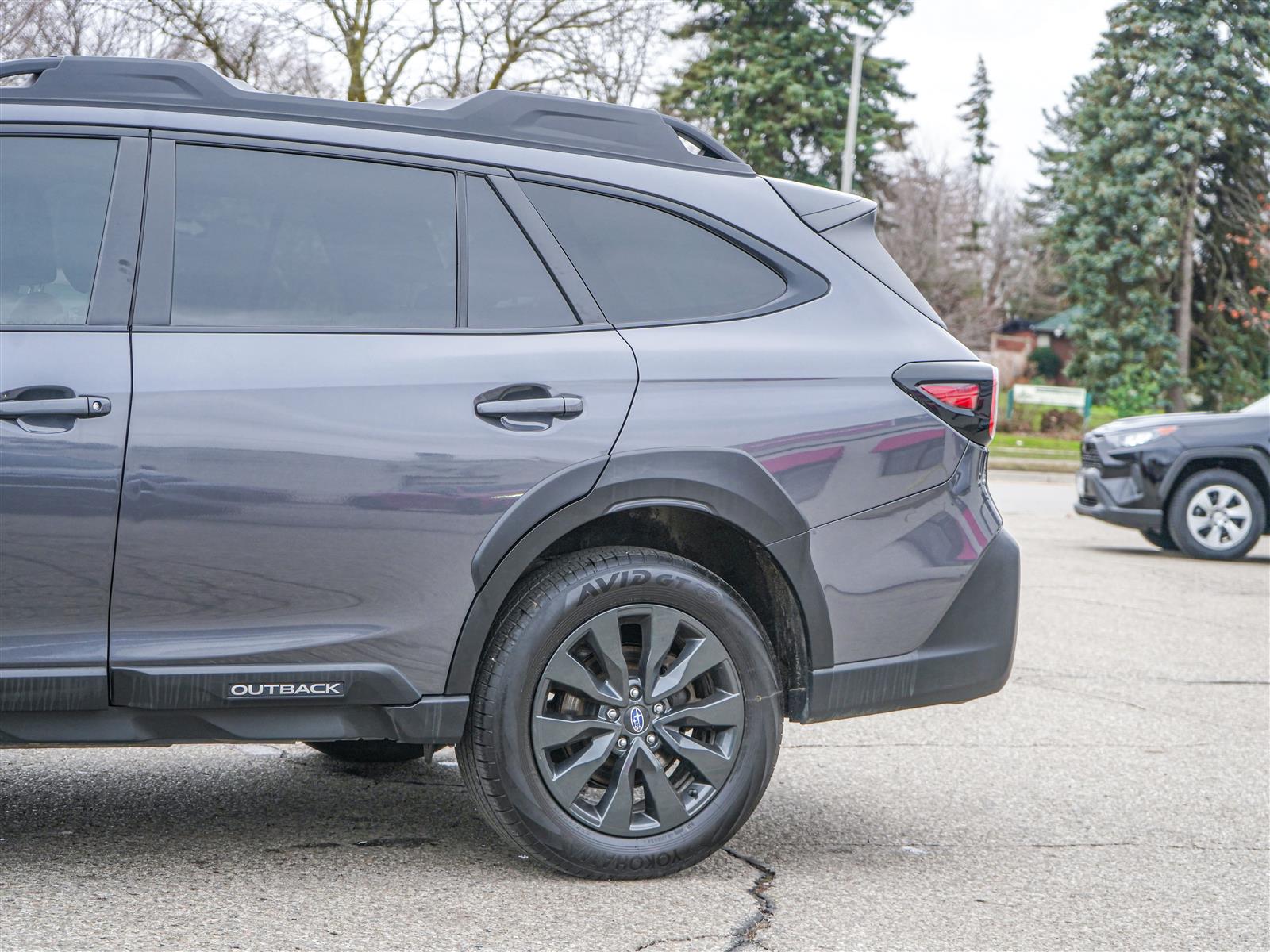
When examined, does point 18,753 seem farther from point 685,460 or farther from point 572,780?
point 685,460

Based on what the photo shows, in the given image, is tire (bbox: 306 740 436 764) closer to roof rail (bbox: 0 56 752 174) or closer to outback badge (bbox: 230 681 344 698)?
outback badge (bbox: 230 681 344 698)

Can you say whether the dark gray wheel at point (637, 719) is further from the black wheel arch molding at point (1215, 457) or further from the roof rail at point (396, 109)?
the black wheel arch molding at point (1215, 457)

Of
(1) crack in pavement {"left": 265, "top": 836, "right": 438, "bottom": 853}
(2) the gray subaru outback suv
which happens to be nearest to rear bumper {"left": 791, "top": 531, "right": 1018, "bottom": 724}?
(2) the gray subaru outback suv

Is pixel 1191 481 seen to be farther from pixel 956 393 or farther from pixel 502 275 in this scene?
pixel 502 275

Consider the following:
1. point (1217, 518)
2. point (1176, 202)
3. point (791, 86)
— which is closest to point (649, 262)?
point (1217, 518)

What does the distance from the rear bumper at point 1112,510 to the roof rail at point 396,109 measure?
8938 mm

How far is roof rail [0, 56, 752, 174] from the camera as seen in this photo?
133 inches

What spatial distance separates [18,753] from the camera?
15.3ft

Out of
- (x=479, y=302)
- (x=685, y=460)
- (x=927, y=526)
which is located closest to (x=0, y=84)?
(x=479, y=302)

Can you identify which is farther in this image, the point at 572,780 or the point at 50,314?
the point at 572,780

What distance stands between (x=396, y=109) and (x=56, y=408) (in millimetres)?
1121

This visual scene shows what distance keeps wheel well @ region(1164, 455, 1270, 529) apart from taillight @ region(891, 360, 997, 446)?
8.89 metres

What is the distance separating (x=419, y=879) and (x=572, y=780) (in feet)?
1.49

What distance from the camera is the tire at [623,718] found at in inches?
135
